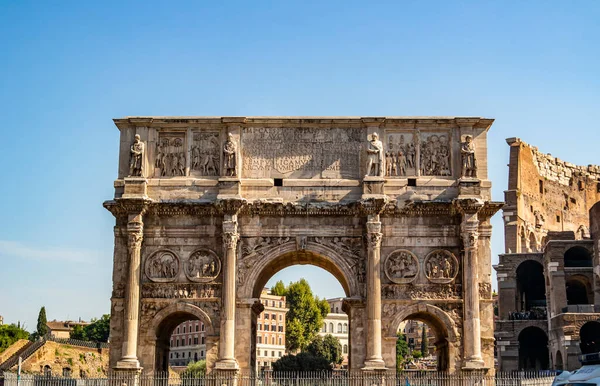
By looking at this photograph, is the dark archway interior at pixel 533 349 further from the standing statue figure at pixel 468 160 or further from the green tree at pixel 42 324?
the green tree at pixel 42 324

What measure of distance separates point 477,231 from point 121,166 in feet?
37.2

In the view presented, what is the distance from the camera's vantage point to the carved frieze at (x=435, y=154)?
86.4 feet

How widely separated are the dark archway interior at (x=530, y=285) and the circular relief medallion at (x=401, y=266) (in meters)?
26.6

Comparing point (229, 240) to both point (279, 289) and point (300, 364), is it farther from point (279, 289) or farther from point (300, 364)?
point (279, 289)

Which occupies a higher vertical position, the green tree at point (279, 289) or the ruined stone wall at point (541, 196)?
the ruined stone wall at point (541, 196)

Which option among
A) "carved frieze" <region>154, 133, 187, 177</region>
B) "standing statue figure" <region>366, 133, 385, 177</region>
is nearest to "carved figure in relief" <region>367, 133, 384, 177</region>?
"standing statue figure" <region>366, 133, 385, 177</region>

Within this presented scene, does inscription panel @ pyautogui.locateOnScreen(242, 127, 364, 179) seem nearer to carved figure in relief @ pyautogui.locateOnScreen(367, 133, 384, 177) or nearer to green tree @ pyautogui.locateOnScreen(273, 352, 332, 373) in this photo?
carved figure in relief @ pyautogui.locateOnScreen(367, 133, 384, 177)

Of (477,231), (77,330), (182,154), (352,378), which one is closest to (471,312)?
(477,231)

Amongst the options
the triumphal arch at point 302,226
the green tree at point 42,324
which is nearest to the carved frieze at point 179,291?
the triumphal arch at point 302,226

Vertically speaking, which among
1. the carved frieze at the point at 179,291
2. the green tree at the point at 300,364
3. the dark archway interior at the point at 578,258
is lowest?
the green tree at the point at 300,364

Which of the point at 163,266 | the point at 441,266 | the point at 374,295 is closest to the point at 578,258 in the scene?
the point at 441,266

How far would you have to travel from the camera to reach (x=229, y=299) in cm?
2484

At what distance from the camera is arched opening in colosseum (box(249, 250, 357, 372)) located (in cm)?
2570

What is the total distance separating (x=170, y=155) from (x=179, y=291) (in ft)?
14.4
